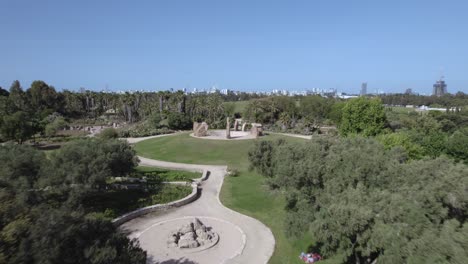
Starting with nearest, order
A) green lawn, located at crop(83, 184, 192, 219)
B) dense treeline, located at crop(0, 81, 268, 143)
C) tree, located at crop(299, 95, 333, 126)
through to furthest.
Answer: green lawn, located at crop(83, 184, 192, 219)
dense treeline, located at crop(0, 81, 268, 143)
tree, located at crop(299, 95, 333, 126)

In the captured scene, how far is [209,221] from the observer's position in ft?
76.3

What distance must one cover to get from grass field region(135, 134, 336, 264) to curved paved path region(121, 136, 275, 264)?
71 centimetres

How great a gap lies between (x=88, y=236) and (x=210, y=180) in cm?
2384

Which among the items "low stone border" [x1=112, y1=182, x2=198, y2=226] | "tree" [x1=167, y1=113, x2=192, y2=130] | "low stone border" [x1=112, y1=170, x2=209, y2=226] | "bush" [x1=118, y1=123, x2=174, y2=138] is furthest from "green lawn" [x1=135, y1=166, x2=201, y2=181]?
"tree" [x1=167, y1=113, x2=192, y2=130]

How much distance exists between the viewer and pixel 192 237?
19359 millimetres

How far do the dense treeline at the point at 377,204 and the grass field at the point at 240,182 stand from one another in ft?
10.6

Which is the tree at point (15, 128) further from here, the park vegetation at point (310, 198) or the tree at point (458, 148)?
the tree at point (458, 148)

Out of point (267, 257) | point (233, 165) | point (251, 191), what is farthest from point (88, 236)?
point (233, 165)

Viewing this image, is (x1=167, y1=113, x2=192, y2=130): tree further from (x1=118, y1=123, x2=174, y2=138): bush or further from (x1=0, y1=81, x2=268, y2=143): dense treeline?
(x1=118, y1=123, x2=174, y2=138): bush

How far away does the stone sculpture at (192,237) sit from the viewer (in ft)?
62.2

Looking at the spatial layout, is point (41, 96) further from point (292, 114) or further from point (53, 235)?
point (53, 235)

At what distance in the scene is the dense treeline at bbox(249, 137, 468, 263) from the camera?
10193mm

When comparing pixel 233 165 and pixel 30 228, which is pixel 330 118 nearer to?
pixel 233 165

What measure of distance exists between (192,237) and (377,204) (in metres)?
11.6
